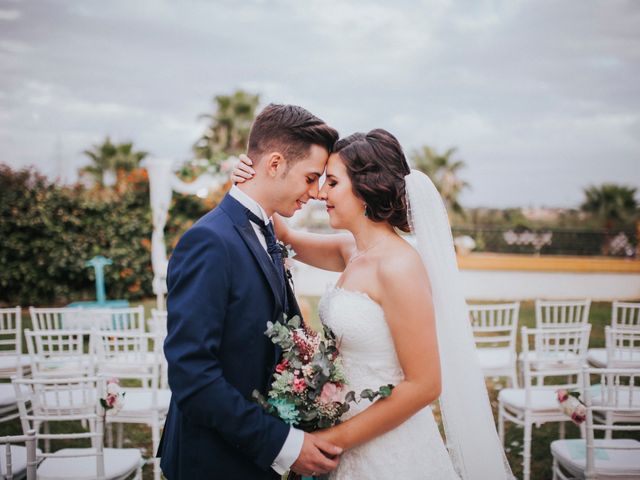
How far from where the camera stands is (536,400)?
3.96 meters

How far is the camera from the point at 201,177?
9336mm

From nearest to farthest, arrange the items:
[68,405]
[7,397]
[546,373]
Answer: [546,373], [68,405], [7,397]

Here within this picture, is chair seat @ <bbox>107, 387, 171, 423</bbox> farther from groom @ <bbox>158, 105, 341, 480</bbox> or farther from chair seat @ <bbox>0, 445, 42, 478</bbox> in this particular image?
groom @ <bbox>158, 105, 341, 480</bbox>

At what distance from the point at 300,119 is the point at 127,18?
63.3 feet

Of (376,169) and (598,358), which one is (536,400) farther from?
(376,169)

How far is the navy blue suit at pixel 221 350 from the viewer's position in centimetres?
150

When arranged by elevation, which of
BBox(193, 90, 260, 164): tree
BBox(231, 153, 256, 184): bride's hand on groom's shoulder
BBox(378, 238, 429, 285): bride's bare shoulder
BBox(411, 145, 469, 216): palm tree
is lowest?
BBox(378, 238, 429, 285): bride's bare shoulder

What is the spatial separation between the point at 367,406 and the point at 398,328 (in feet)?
1.44

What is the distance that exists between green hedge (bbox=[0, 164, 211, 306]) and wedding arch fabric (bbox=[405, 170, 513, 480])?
34.3 feet

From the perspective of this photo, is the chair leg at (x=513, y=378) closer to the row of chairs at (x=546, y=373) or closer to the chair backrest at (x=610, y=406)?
the row of chairs at (x=546, y=373)

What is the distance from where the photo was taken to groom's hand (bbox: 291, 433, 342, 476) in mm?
1644

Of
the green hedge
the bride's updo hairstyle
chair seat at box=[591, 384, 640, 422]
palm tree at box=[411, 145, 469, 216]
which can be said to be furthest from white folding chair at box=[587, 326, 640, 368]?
palm tree at box=[411, 145, 469, 216]

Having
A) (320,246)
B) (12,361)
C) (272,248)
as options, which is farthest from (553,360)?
(12,361)

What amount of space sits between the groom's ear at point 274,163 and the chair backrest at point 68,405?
165 centimetres
